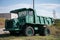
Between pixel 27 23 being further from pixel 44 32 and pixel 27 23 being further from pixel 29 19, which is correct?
pixel 44 32

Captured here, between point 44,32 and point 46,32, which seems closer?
point 44,32

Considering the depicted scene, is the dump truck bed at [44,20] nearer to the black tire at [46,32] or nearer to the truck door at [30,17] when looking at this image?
the truck door at [30,17]

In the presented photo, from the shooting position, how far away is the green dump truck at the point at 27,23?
18203 mm

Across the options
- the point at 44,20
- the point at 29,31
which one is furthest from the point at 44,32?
the point at 29,31

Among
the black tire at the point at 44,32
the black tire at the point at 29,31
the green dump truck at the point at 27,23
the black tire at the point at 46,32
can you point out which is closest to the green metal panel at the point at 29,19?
the green dump truck at the point at 27,23

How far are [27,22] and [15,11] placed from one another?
2012 millimetres

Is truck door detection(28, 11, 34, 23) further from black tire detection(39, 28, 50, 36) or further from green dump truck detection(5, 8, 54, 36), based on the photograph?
black tire detection(39, 28, 50, 36)

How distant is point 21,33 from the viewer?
19.4 meters

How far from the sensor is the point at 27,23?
1856cm

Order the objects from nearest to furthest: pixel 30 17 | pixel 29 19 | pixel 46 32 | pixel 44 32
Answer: pixel 29 19 → pixel 30 17 → pixel 44 32 → pixel 46 32

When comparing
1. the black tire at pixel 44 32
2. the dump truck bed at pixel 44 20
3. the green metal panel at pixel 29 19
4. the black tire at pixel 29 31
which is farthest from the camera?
the black tire at pixel 44 32

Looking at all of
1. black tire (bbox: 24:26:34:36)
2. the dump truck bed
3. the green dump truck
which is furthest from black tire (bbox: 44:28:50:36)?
black tire (bbox: 24:26:34:36)

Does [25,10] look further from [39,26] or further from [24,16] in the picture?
[39,26]

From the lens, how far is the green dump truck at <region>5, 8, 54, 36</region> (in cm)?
1820
